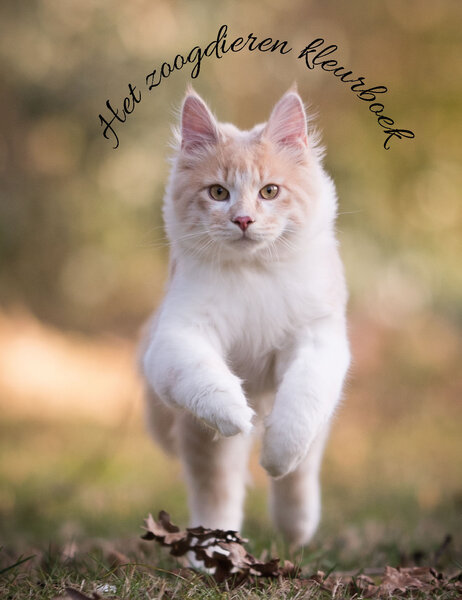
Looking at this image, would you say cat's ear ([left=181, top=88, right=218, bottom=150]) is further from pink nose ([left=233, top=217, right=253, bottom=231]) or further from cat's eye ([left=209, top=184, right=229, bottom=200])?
pink nose ([left=233, top=217, right=253, bottom=231])

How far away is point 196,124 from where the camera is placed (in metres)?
2.46

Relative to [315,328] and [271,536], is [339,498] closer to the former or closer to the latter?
[271,536]

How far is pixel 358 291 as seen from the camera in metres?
6.13

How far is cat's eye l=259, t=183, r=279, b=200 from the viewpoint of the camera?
7.74 ft

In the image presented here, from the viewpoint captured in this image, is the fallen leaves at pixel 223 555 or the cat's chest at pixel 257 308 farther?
the cat's chest at pixel 257 308

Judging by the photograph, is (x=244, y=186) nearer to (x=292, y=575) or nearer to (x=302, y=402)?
(x=302, y=402)

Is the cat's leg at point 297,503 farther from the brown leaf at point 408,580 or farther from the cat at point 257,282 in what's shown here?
the brown leaf at point 408,580

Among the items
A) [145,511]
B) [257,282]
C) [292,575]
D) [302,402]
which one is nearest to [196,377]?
[302,402]

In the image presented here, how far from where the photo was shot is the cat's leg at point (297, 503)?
9.82ft

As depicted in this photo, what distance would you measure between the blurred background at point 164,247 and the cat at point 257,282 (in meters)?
1.17

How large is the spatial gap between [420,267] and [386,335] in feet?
3.10

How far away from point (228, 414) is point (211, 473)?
83cm

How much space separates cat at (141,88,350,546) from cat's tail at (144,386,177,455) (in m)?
0.53

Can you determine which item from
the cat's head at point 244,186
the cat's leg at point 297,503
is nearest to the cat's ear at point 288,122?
the cat's head at point 244,186
